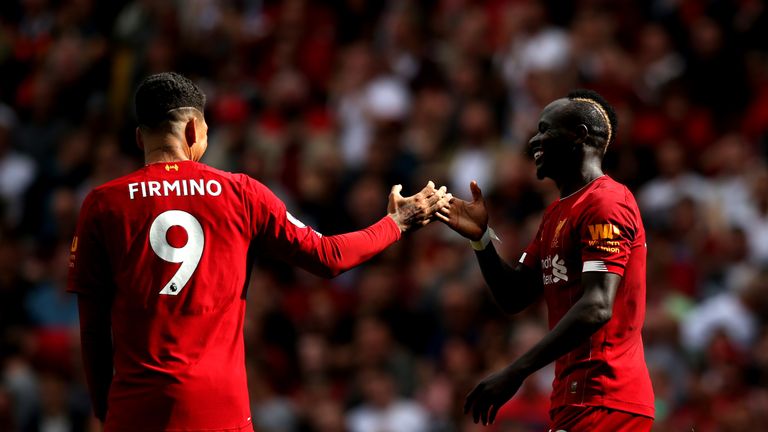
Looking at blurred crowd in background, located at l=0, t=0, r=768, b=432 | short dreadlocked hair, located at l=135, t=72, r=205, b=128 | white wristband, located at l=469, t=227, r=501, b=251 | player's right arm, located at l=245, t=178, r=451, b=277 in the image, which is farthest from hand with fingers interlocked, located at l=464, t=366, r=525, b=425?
blurred crowd in background, located at l=0, t=0, r=768, b=432

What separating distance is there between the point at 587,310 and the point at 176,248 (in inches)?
64.6

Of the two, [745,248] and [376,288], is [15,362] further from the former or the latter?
[745,248]

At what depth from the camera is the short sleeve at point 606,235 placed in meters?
4.94

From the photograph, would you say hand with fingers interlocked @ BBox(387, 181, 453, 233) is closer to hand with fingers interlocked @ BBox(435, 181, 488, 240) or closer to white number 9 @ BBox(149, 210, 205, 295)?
hand with fingers interlocked @ BBox(435, 181, 488, 240)

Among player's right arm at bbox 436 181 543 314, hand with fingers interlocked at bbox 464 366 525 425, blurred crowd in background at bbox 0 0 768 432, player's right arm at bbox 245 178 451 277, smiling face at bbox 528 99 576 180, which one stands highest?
blurred crowd in background at bbox 0 0 768 432

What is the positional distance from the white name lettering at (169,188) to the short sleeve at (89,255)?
0.54 ft

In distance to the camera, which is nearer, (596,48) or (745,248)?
(745,248)

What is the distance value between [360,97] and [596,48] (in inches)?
98.6

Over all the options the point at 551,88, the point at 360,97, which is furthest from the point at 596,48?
the point at 360,97

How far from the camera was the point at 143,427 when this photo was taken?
15.7ft

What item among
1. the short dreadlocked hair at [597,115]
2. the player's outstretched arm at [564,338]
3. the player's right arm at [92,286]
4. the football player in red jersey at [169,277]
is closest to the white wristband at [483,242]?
the short dreadlocked hair at [597,115]

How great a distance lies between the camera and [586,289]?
493cm

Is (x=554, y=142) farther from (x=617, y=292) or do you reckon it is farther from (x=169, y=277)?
(x=169, y=277)

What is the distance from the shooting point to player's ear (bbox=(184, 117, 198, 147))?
16.6ft
